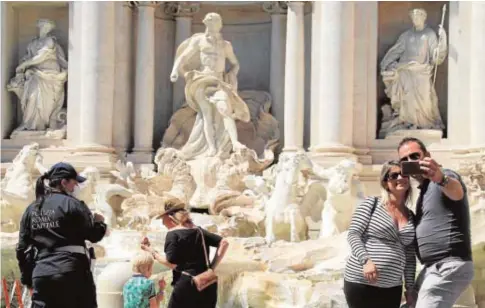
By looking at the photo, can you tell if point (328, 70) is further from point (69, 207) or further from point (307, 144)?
point (69, 207)

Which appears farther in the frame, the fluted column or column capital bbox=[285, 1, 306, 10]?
the fluted column

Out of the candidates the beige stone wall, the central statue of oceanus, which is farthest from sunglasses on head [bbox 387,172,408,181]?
the central statue of oceanus

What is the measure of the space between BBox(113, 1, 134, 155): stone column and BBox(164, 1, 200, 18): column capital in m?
1.12

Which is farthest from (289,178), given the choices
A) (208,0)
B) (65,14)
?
(65,14)

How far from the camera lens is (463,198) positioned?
6316mm

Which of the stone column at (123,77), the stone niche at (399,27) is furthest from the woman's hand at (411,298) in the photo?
the stone column at (123,77)

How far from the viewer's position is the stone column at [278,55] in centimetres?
1955

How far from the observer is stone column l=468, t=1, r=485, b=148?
1723cm

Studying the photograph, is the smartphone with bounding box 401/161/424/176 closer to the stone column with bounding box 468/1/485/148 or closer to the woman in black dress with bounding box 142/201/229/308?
the woman in black dress with bounding box 142/201/229/308

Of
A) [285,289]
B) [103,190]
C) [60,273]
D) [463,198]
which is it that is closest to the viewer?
[463,198]

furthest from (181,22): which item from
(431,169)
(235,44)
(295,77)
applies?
(431,169)

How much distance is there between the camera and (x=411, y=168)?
6.07 meters

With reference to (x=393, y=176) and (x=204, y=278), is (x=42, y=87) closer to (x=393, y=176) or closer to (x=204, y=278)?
(x=204, y=278)

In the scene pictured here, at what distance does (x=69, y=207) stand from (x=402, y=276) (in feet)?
7.63
